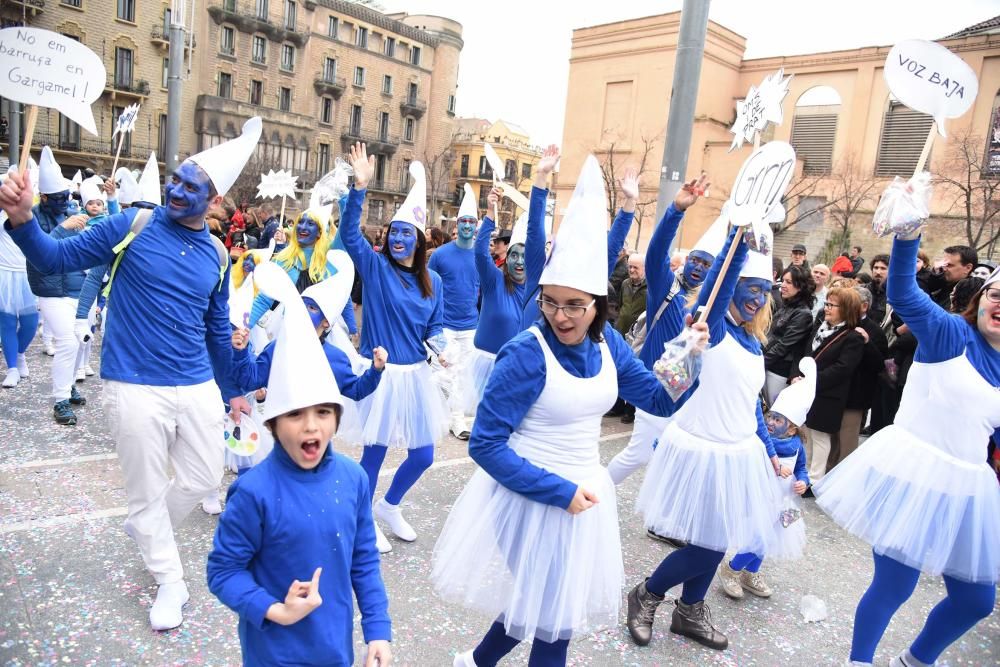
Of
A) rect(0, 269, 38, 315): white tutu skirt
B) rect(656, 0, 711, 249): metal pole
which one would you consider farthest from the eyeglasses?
rect(0, 269, 38, 315): white tutu skirt

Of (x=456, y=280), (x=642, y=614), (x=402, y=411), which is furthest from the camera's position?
(x=456, y=280)

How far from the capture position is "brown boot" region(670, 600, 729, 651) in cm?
362

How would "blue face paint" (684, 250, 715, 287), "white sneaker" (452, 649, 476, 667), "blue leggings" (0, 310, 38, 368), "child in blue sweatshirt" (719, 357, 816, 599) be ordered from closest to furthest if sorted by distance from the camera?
"white sneaker" (452, 649, 476, 667)
"child in blue sweatshirt" (719, 357, 816, 599)
"blue face paint" (684, 250, 715, 287)
"blue leggings" (0, 310, 38, 368)

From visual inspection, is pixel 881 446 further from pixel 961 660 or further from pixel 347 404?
pixel 347 404

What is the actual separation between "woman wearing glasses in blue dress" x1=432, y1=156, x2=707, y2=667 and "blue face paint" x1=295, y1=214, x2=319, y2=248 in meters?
3.33

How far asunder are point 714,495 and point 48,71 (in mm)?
3812

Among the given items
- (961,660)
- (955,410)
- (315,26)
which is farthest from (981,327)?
(315,26)

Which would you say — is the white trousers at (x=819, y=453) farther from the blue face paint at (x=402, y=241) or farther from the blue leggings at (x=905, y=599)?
the blue face paint at (x=402, y=241)

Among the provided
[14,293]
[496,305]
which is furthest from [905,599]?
A: [14,293]

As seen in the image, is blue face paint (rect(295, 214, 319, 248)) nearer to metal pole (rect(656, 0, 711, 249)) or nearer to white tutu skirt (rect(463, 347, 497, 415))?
white tutu skirt (rect(463, 347, 497, 415))

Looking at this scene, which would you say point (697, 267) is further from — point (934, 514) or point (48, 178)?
point (48, 178)

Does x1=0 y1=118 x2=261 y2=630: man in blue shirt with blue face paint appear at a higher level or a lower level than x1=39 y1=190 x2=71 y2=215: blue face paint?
lower

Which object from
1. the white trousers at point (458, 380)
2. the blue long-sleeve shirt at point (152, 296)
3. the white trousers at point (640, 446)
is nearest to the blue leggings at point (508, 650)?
the blue long-sleeve shirt at point (152, 296)

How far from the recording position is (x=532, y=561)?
259 cm
